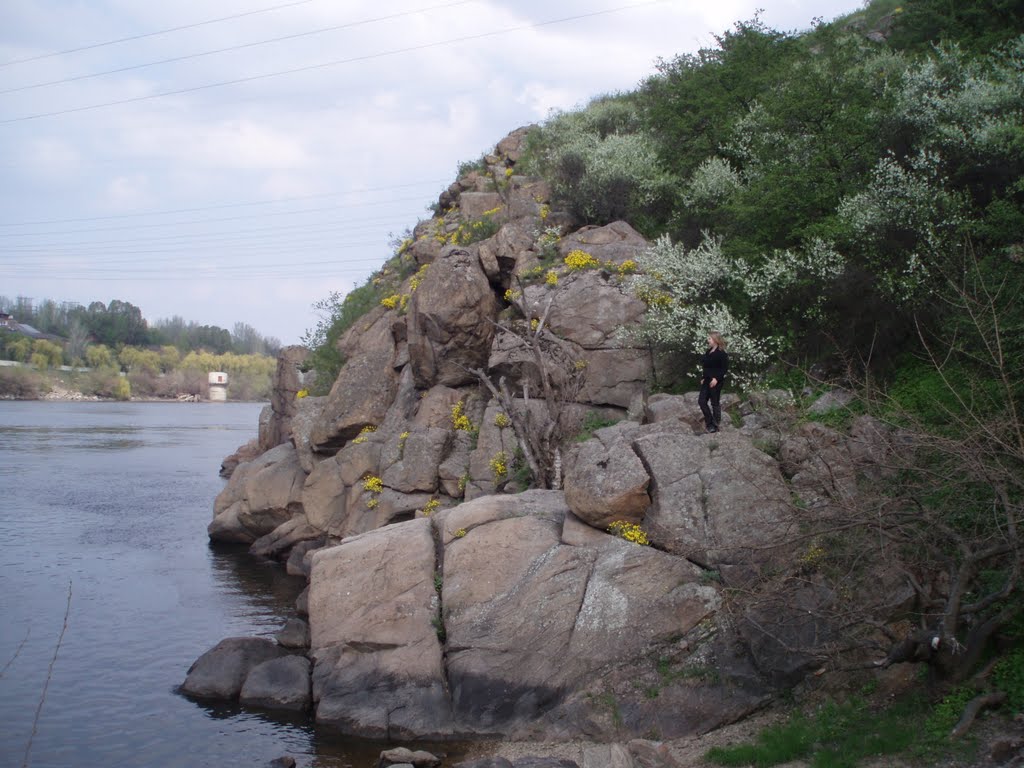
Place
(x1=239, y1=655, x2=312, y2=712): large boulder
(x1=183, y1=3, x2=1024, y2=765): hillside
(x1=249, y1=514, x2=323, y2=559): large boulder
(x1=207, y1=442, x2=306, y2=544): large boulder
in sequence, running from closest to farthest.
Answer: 1. (x1=183, y1=3, x2=1024, y2=765): hillside
2. (x1=239, y1=655, x2=312, y2=712): large boulder
3. (x1=249, y1=514, x2=323, y2=559): large boulder
4. (x1=207, y1=442, x2=306, y2=544): large boulder

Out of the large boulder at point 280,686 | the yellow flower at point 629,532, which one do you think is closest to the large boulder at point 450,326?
the yellow flower at point 629,532

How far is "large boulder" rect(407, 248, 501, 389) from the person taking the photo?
22.0 metres

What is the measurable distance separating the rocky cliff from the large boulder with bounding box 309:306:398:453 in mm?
2766

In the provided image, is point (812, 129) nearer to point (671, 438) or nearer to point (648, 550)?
point (671, 438)

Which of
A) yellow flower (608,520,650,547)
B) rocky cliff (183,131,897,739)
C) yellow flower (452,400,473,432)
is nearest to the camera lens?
rocky cliff (183,131,897,739)

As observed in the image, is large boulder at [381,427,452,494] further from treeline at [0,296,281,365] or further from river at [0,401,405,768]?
treeline at [0,296,281,365]

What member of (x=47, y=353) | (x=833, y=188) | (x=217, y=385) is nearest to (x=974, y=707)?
(x=833, y=188)

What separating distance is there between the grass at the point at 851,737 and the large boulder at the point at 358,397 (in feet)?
47.5

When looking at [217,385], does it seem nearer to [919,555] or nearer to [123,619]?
[123,619]

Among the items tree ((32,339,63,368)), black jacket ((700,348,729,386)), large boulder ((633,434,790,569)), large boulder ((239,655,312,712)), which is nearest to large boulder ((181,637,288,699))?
large boulder ((239,655,312,712))

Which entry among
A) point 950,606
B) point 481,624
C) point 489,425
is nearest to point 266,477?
point 489,425

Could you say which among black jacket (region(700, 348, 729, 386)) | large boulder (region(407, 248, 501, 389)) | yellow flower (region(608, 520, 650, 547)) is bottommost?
yellow flower (region(608, 520, 650, 547))

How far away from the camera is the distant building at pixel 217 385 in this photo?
4815 inches

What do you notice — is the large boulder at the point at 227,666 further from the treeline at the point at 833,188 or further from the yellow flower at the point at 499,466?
the treeline at the point at 833,188
